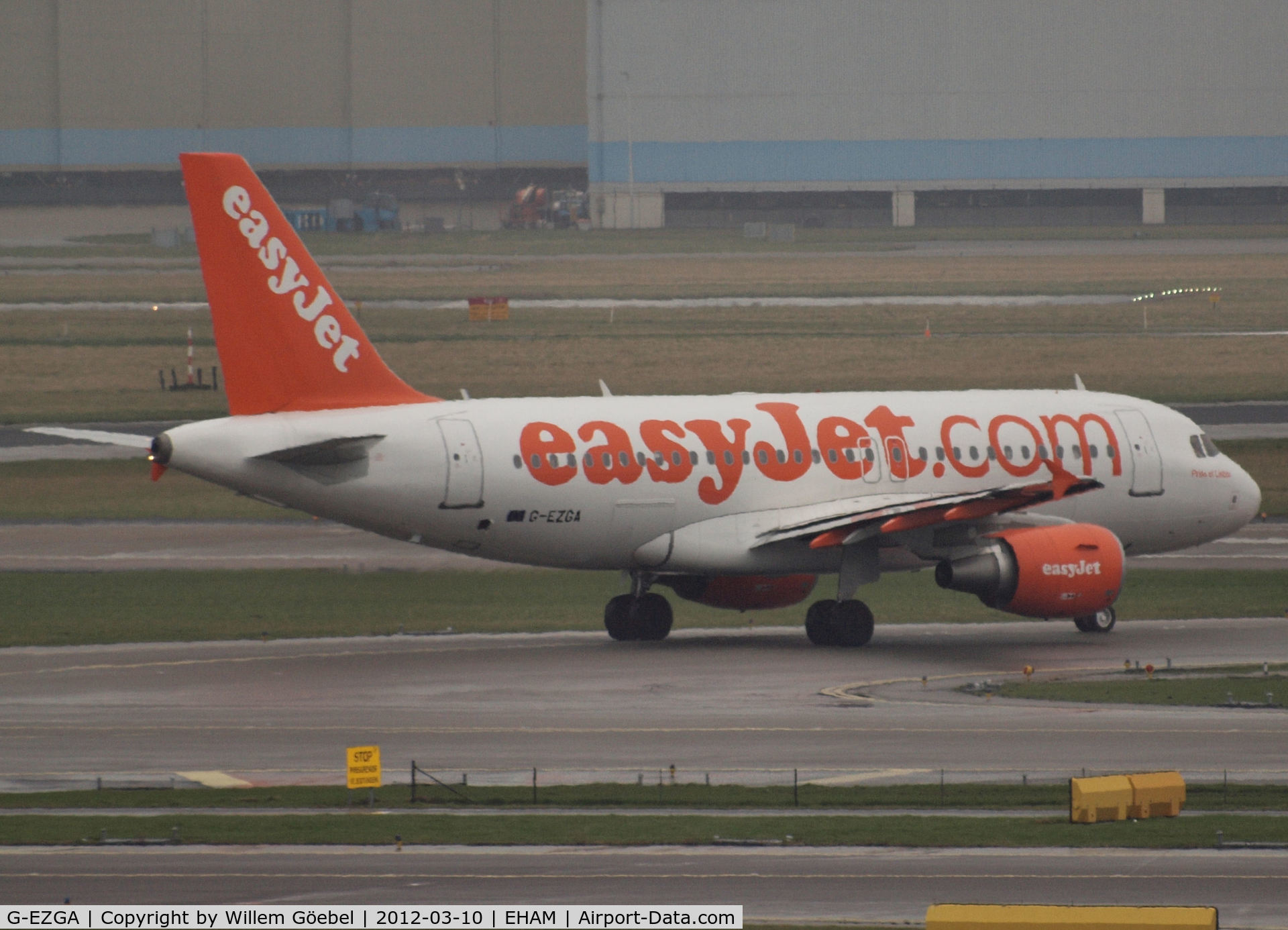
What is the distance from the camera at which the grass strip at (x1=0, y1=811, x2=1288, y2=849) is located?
2642cm

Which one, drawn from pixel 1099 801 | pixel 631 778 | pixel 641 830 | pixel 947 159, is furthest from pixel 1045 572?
pixel 947 159

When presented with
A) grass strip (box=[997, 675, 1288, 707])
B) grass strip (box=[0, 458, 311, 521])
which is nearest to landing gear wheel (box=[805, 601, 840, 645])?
grass strip (box=[997, 675, 1288, 707])

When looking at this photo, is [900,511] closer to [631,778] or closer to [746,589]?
[746,589]

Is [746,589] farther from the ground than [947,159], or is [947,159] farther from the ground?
[947,159]

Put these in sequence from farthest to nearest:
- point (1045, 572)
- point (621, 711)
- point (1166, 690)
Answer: point (1045, 572) < point (1166, 690) < point (621, 711)

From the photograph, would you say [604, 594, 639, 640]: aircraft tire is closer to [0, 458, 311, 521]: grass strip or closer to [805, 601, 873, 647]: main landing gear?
[805, 601, 873, 647]: main landing gear

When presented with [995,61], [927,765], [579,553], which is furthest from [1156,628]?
[995,61]

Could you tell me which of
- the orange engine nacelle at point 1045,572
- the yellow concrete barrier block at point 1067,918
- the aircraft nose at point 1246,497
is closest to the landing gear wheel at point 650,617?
the orange engine nacelle at point 1045,572

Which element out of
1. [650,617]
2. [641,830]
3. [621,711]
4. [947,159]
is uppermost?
[947,159]

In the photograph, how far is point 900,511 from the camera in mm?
43969

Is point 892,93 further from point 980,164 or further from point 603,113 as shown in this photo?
point 603,113

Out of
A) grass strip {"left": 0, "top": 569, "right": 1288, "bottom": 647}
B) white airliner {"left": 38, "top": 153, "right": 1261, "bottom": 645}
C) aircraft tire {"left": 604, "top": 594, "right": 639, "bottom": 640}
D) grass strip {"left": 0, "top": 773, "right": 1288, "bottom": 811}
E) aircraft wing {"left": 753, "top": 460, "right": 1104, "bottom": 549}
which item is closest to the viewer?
grass strip {"left": 0, "top": 773, "right": 1288, "bottom": 811}

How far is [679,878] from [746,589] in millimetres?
23426

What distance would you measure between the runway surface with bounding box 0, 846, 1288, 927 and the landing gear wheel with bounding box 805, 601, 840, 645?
1956cm
